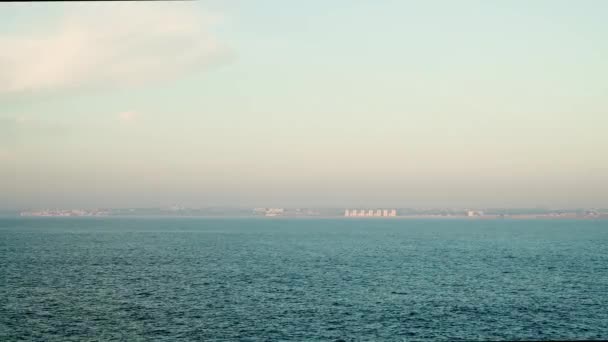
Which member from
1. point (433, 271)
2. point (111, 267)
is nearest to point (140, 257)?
point (111, 267)

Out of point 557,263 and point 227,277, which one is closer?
point 227,277

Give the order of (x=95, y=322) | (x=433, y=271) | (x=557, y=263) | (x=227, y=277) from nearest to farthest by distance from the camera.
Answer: (x=95, y=322), (x=227, y=277), (x=433, y=271), (x=557, y=263)

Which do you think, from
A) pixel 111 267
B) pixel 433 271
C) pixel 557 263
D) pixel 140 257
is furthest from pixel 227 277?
pixel 557 263

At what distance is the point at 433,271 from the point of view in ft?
337

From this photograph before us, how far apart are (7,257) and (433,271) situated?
9114cm

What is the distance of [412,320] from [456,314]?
6314 mm

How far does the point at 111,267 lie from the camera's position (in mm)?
109938

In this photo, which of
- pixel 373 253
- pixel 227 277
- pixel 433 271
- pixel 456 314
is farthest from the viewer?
pixel 373 253

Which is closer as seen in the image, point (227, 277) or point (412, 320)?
point (412, 320)

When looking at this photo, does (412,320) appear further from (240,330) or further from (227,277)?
(227,277)

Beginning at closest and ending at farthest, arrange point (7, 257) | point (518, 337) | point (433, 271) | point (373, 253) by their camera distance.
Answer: point (518, 337) → point (433, 271) → point (7, 257) → point (373, 253)

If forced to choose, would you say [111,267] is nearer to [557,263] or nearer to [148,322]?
[148,322]

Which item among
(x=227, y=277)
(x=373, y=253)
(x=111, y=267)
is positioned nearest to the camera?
(x=227, y=277)

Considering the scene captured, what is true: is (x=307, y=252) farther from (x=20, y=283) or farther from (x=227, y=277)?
(x=20, y=283)
